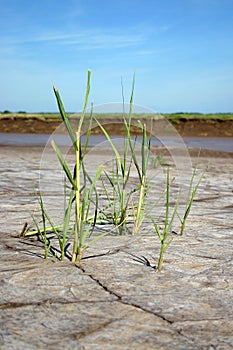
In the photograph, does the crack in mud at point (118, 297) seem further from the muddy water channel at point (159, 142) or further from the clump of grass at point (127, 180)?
the muddy water channel at point (159, 142)

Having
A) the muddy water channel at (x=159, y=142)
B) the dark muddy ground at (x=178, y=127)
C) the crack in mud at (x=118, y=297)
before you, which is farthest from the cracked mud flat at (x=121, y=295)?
the dark muddy ground at (x=178, y=127)

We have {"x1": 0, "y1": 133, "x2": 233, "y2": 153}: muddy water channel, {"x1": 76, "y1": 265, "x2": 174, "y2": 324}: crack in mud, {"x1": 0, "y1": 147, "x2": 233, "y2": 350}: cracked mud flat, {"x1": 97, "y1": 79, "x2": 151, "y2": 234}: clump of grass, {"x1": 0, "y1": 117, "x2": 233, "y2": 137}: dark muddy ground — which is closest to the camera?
{"x1": 0, "y1": 147, "x2": 233, "y2": 350}: cracked mud flat

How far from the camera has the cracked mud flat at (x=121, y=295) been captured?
1132 millimetres

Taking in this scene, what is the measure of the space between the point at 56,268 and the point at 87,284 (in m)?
0.16

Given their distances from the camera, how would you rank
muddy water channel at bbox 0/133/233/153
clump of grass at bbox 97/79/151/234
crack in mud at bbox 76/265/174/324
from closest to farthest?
crack in mud at bbox 76/265/174/324 < clump of grass at bbox 97/79/151/234 < muddy water channel at bbox 0/133/233/153

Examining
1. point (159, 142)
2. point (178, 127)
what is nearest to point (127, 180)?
point (159, 142)

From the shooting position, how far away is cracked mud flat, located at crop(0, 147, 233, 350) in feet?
3.71

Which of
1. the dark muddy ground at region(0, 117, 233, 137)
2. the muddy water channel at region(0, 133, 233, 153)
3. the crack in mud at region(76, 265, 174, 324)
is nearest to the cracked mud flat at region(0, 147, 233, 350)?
the crack in mud at region(76, 265, 174, 324)

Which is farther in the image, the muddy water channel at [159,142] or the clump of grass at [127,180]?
the muddy water channel at [159,142]

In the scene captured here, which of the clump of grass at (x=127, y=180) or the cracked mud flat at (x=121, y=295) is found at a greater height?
the clump of grass at (x=127, y=180)

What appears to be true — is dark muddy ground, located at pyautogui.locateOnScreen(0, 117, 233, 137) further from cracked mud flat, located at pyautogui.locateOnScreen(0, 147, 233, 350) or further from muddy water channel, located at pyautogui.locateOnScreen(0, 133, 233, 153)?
cracked mud flat, located at pyautogui.locateOnScreen(0, 147, 233, 350)

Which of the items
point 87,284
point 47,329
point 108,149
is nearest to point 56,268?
point 87,284

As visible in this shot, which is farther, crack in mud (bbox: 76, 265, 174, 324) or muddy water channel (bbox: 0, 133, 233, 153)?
muddy water channel (bbox: 0, 133, 233, 153)

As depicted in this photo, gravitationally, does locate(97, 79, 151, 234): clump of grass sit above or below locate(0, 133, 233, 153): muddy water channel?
above
